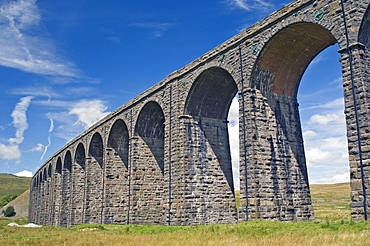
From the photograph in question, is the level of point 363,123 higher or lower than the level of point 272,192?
higher

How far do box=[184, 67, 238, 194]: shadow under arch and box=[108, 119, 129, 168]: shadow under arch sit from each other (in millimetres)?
10469

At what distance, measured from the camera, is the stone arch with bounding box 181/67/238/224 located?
66.5ft

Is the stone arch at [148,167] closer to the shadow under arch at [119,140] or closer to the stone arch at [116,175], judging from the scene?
the stone arch at [116,175]

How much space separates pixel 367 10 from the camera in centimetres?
1270

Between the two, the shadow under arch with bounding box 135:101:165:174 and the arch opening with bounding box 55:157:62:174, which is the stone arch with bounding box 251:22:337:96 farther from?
the arch opening with bounding box 55:157:62:174

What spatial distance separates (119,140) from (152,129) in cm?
500

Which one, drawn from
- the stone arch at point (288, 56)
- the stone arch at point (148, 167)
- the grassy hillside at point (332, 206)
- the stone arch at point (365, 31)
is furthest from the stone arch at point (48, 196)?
the stone arch at point (365, 31)

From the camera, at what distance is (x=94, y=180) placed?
34.1 meters

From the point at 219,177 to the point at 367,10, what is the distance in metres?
11.5

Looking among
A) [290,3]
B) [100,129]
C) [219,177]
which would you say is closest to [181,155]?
[219,177]

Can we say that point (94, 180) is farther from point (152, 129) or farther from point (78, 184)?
point (152, 129)

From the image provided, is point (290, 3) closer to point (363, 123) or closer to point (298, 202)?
point (363, 123)

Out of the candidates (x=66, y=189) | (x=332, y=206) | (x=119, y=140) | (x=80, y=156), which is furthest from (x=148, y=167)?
(x=66, y=189)

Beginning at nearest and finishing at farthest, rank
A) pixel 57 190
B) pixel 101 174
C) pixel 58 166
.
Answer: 1. pixel 101 174
2. pixel 57 190
3. pixel 58 166
